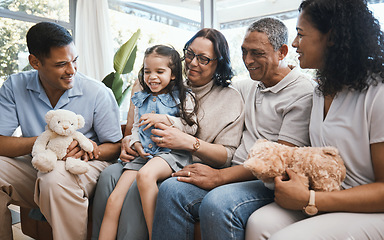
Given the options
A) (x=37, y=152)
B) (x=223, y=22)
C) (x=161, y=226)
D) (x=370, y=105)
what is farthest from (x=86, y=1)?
(x=370, y=105)

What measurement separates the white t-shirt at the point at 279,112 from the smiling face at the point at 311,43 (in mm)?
220

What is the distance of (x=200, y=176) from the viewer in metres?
1.54

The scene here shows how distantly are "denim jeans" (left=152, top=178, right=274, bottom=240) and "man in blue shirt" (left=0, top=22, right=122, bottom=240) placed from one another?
20.7 inches

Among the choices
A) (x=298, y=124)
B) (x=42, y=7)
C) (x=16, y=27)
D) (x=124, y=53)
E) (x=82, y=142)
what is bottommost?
(x=82, y=142)

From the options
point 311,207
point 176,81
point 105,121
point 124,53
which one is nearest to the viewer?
point 311,207

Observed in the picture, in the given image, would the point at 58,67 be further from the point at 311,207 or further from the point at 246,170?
the point at 311,207

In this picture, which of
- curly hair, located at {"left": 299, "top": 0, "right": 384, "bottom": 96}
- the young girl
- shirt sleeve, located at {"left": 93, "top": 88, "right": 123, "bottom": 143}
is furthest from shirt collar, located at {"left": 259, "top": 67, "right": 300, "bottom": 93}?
shirt sleeve, located at {"left": 93, "top": 88, "right": 123, "bottom": 143}

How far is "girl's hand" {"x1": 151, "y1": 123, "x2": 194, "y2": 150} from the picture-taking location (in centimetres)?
164

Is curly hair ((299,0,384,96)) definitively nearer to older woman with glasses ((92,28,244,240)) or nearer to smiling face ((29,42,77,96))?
older woman with glasses ((92,28,244,240))

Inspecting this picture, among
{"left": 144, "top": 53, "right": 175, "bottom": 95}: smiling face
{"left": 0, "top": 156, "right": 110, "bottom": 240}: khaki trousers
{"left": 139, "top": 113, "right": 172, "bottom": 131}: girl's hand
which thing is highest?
{"left": 144, "top": 53, "right": 175, "bottom": 95}: smiling face

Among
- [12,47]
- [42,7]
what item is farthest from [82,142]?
[42,7]

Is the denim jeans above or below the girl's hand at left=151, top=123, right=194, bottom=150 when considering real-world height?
below

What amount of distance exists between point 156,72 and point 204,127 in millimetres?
416

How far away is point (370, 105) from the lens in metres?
1.20
